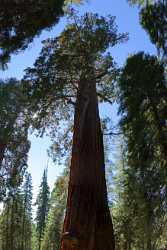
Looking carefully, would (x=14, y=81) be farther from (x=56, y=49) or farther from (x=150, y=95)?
(x=150, y=95)

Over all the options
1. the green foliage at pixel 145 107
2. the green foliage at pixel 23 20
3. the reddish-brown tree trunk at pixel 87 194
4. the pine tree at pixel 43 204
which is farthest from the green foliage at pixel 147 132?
the pine tree at pixel 43 204

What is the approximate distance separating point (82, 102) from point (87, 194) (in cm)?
353

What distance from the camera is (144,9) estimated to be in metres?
11.6

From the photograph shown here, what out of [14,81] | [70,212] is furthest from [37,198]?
[70,212]

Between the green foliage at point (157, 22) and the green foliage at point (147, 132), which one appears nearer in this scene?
the green foliage at point (157, 22)

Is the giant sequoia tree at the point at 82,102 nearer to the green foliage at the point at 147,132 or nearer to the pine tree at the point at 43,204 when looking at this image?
the green foliage at the point at 147,132

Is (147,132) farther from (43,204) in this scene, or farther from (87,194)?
(43,204)

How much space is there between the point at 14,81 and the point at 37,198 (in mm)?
41253

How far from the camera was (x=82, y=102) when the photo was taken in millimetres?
13016

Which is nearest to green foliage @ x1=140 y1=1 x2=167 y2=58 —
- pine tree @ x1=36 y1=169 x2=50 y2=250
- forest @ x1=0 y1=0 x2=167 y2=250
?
forest @ x1=0 y1=0 x2=167 y2=250

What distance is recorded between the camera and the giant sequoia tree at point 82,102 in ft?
32.8

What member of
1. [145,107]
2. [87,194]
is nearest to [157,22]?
[145,107]

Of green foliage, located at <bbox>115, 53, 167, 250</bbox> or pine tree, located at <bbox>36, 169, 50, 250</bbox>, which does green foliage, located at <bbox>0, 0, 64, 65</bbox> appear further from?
pine tree, located at <bbox>36, 169, 50, 250</bbox>

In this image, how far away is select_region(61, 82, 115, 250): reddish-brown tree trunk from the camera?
9750 mm
